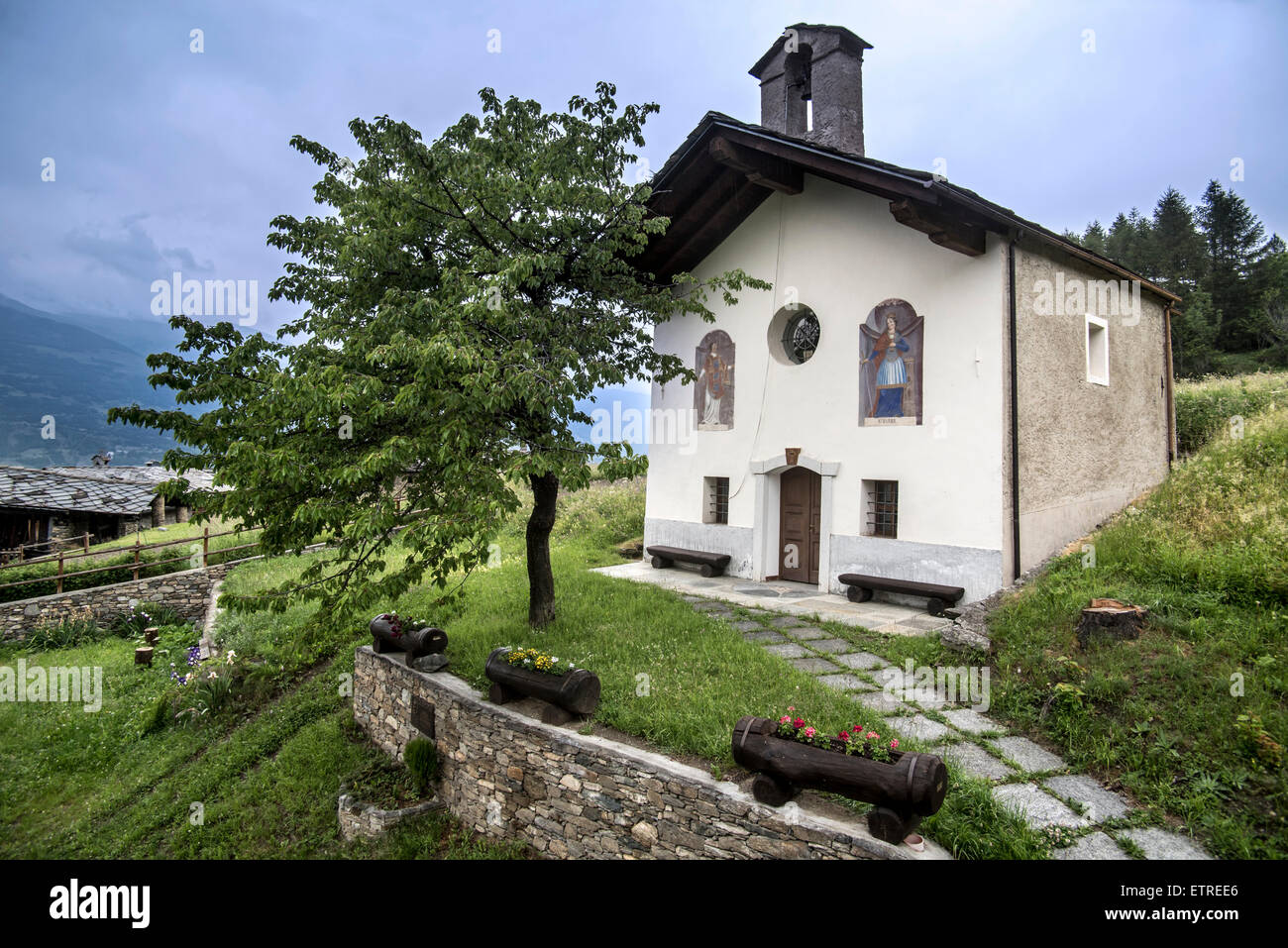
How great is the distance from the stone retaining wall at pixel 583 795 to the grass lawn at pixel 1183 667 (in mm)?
1815

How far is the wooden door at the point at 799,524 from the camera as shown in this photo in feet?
33.7

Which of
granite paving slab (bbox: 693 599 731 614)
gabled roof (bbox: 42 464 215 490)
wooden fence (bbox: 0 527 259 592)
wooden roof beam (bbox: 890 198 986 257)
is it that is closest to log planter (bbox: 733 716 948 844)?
granite paving slab (bbox: 693 599 731 614)

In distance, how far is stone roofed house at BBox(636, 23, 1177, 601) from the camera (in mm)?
8031

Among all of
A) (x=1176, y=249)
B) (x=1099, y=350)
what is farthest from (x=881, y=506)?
(x=1176, y=249)

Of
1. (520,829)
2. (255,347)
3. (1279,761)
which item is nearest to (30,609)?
(255,347)

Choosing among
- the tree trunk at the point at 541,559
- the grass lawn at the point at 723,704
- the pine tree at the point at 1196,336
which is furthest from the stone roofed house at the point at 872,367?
the pine tree at the point at 1196,336

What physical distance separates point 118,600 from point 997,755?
58.3 ft

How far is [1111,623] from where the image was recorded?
18.3ft

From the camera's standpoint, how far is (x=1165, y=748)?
13.7 ft

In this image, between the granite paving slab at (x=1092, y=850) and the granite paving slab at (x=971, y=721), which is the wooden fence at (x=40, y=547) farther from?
the granite paving slab at (x=1092, y=850)

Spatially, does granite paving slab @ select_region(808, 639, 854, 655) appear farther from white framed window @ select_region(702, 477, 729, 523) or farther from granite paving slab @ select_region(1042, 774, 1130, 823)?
white framed window @ select_region(702, 477, 729, 523)

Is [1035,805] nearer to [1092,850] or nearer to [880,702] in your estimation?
[1092,850]
